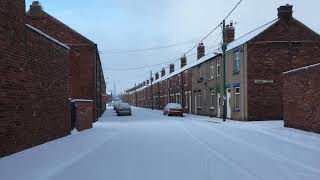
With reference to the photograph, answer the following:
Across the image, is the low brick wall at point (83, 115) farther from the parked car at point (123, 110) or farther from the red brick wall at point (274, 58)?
the parked car at point (123, 110)

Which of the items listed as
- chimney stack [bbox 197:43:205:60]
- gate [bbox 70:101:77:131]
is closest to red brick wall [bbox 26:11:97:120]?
gate [bbox 70:101:77:131]

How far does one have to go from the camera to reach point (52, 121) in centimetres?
2031

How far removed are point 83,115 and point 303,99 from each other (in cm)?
1189

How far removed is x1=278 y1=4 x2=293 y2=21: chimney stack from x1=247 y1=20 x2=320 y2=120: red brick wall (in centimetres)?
37

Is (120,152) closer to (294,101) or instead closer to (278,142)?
(278,142)

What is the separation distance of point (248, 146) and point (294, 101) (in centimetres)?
1027

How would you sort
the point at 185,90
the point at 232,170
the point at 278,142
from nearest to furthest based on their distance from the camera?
the point at 232,170
the point at 278,142
the point at 185,90

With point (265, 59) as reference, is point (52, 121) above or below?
below

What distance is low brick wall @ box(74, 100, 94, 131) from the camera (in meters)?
27.0

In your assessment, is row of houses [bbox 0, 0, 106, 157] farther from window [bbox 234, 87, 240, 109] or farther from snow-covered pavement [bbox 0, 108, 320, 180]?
window [bbox 234, 87, 240, 109]

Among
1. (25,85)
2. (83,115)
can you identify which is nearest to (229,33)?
(83,115)

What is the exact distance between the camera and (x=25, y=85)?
15984 millimetres

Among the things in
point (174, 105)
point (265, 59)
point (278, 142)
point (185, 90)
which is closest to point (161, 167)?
point (278, 142)

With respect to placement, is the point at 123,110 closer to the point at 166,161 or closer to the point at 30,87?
the point at 30,87
